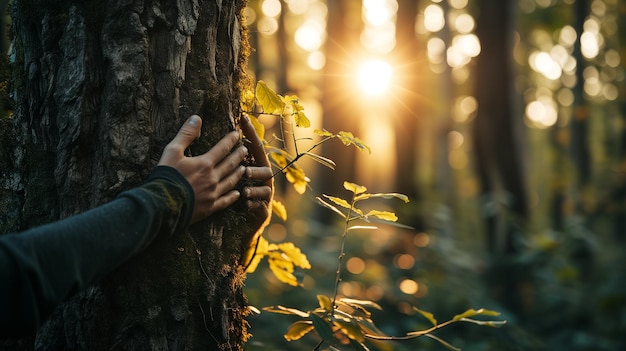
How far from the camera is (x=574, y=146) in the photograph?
1912cm

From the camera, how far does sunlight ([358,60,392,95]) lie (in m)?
11.9

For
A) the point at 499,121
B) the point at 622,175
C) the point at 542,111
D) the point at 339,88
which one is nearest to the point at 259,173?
the point at 499,121

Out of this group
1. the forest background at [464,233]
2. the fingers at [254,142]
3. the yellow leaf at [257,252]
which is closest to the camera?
the fingers at [254,142]

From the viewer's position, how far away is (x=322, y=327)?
6.47ft

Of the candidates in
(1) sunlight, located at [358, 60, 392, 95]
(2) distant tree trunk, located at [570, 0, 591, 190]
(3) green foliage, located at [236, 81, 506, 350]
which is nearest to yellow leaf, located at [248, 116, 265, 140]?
(3) green foliage, located at [236, 81, 506, 350]

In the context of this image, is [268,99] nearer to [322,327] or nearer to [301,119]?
[301,119]

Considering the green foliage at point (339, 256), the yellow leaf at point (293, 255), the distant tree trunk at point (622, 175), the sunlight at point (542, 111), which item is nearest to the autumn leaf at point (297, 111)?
the green foliage at point (339, 256)

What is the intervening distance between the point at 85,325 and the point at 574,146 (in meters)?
19.7

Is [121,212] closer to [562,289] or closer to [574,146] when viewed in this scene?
[562,289]

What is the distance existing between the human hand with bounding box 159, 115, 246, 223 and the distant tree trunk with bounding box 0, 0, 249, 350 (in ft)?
0.25

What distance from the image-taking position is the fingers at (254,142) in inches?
89.9

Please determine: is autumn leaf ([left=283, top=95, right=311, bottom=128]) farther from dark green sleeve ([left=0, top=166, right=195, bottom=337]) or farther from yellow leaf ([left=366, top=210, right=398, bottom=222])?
dark green sleeve ([left=0, top=166, right=195, bottom=337])

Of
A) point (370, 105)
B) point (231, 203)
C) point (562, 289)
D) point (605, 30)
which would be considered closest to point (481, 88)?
point (562, 289)

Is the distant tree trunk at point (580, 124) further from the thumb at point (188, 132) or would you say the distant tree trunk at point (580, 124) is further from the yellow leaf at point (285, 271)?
the thumb at point (188, 132)
